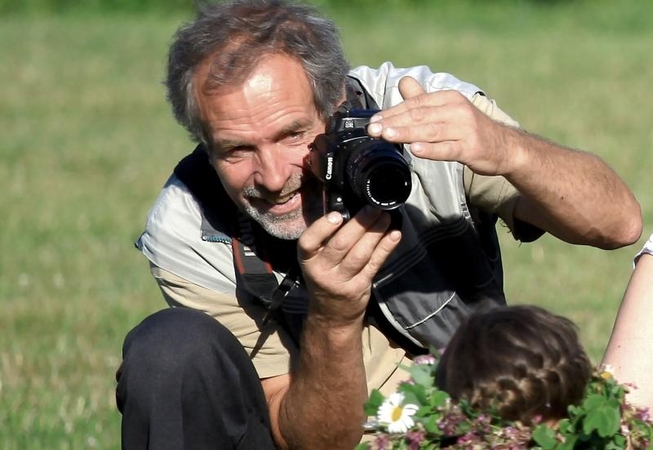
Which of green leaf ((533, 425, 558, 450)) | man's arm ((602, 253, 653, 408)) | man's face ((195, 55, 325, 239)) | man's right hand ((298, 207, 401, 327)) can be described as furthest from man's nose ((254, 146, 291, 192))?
green leaf ((533, 425, 558, 450))

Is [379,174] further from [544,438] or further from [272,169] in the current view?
[544,438]

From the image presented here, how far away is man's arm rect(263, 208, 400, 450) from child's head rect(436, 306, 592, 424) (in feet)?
1.90

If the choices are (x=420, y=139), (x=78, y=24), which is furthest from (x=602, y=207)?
(x=78, y=24)

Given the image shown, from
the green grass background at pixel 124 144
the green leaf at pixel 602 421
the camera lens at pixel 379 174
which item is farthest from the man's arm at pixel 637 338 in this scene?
the green grass background at pixel 124 144

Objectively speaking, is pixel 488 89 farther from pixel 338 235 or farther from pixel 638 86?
pixel 338 235

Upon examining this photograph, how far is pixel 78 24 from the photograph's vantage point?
749 inches

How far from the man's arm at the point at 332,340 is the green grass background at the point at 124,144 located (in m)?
1.19

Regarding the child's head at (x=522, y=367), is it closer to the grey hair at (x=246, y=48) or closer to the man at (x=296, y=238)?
the man at (x=296, y=238)

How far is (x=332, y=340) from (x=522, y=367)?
0.92 meters

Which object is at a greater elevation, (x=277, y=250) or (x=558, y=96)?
(x=277, y=250)

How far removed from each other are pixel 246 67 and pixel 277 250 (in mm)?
529

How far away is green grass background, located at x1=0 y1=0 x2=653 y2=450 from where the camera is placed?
18.9 ft

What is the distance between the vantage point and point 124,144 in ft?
37.4

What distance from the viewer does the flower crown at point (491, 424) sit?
8.38 feet
